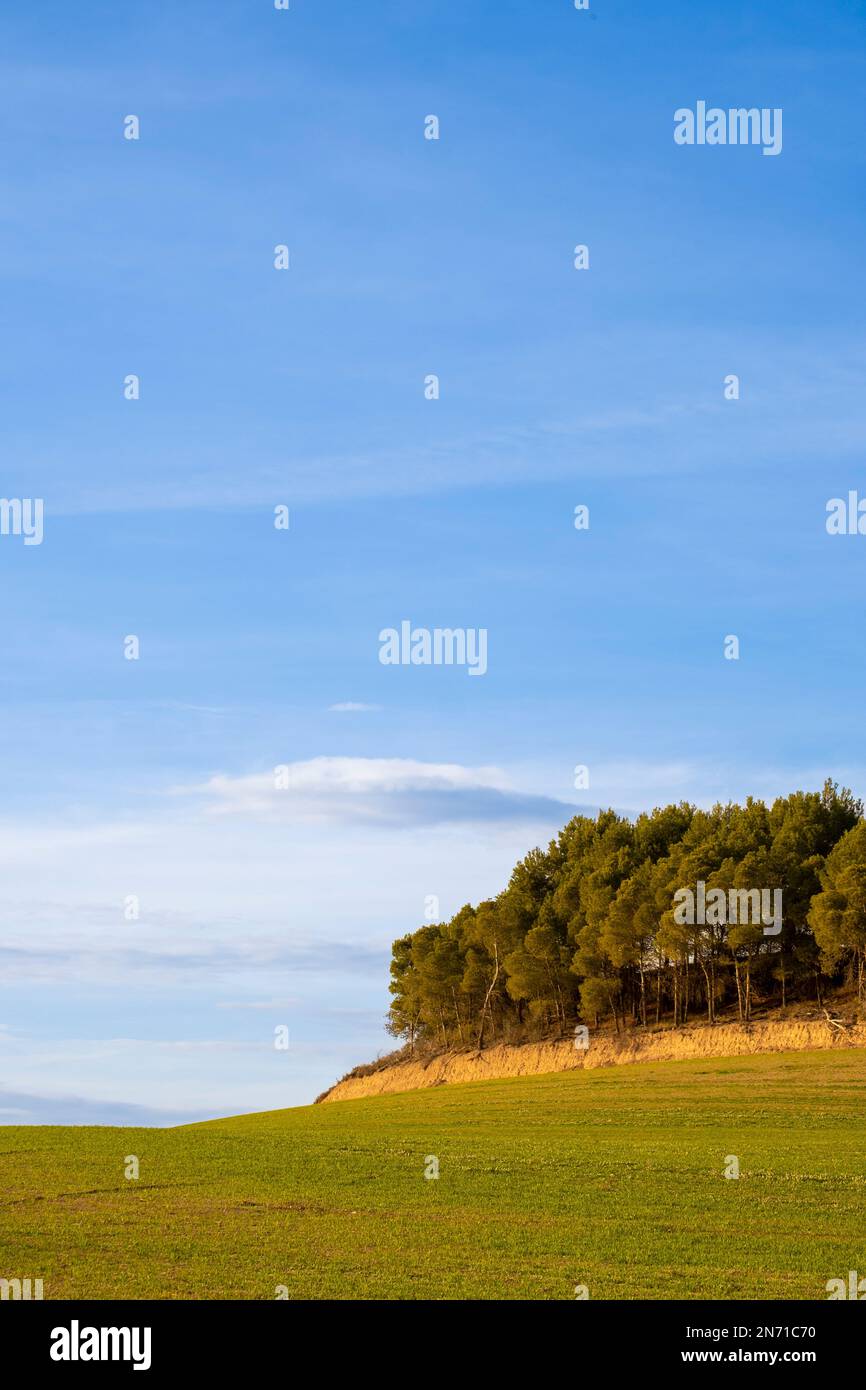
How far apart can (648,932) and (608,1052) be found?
336 inches

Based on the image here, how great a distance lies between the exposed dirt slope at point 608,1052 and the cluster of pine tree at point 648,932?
2287 mm

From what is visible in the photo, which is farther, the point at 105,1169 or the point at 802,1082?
the point at 802,1082

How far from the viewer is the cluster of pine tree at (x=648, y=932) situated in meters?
78.9

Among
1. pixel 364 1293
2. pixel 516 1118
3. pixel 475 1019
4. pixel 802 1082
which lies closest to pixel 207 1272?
pixel 364 1293

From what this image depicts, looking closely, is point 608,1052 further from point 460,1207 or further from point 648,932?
point 460,1207

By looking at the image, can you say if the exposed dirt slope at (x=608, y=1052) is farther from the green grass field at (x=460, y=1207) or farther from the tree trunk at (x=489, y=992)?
the green grass field at (x=460, y=1207)

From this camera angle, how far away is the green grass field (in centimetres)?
2181

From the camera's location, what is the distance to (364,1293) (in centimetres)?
2047

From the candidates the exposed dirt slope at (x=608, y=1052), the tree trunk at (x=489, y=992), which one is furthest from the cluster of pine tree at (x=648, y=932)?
the exposed dirt slope at (x=608, y=1052)

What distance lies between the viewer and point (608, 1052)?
275ft

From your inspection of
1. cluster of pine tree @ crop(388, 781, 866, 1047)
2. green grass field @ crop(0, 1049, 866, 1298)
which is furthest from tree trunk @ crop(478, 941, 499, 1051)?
green grass field @ crop(0, 1049, 866, 1298)
